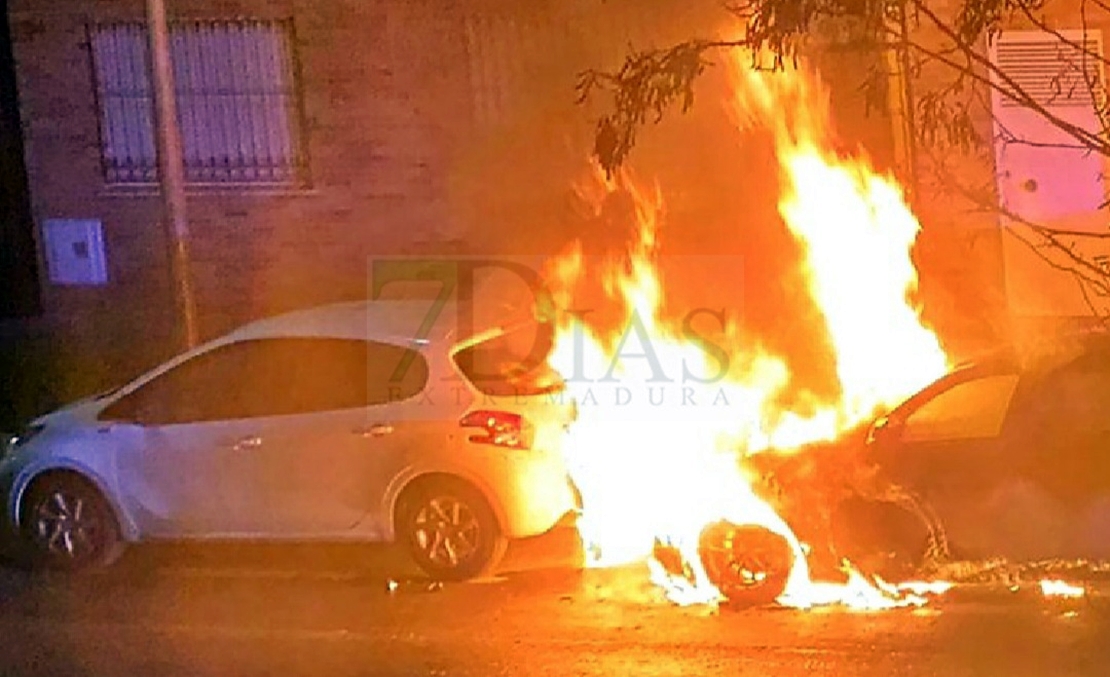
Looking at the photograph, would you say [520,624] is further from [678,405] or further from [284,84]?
[284,84]

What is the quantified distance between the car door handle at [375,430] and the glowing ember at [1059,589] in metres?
3.60

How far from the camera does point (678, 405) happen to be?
11.0m

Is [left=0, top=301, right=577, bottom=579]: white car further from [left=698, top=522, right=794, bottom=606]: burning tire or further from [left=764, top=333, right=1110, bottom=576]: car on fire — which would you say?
[left=764, top=333, right=1110, bottom=576]: car on fire

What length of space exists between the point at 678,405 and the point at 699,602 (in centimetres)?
206

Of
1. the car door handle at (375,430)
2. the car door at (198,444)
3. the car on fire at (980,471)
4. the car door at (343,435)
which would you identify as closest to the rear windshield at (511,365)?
the car door at (343,435)

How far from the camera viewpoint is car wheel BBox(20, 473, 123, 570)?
10.7 meters

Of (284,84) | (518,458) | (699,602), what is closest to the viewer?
(699,602)

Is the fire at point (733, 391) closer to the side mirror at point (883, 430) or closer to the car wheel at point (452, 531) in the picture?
the side mirror at point (883, 430)

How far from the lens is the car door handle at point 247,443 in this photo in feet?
33.4

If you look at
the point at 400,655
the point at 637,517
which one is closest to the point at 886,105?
the point at 637,517

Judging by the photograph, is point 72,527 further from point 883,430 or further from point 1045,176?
point 1045,176

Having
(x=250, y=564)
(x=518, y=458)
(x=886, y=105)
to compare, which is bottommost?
(x=250, y=564)

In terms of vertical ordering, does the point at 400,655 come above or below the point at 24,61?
below

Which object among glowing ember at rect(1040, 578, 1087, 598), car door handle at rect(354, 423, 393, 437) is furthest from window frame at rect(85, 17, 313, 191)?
glowing ember at rect(1040, 578, 1087, 598)
